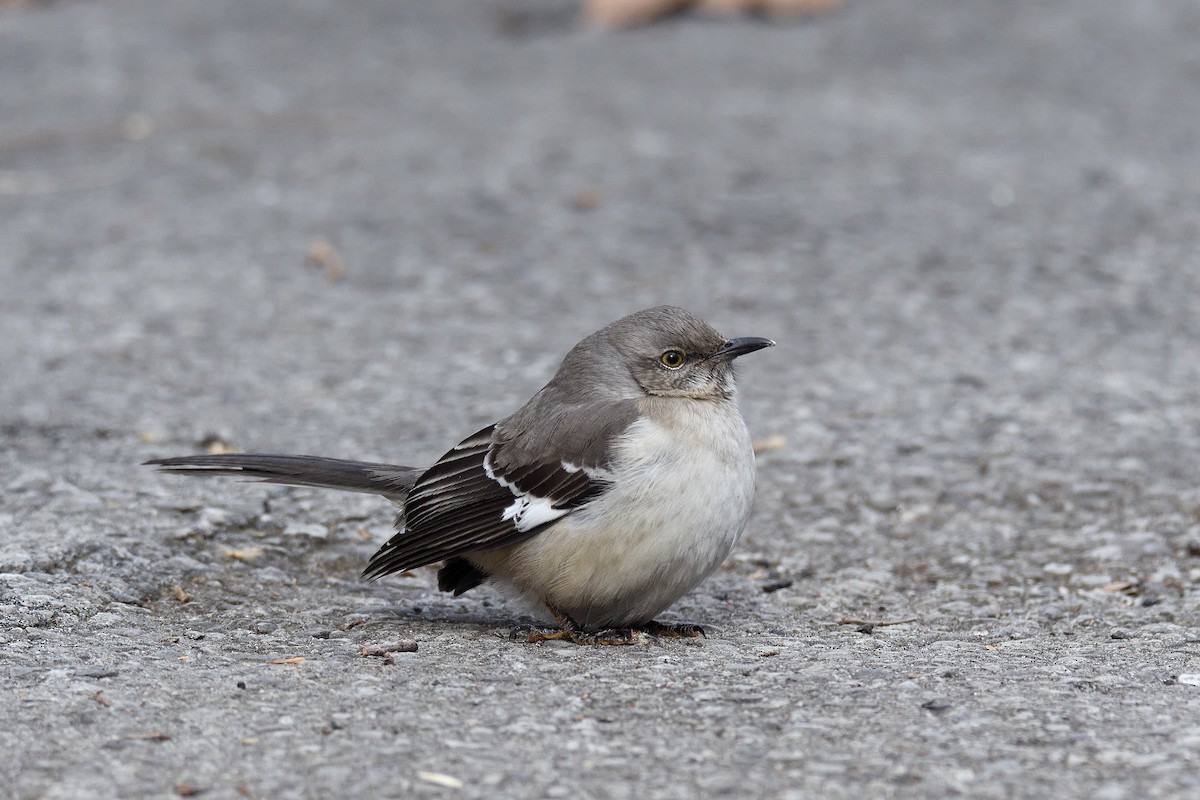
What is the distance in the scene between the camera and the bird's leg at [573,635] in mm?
4816

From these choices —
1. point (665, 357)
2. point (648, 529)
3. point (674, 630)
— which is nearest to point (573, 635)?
point (674, 630)

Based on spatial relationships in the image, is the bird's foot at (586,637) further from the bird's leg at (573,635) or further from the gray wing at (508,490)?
the gray wing at (508,490)

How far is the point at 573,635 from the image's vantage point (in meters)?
4.84

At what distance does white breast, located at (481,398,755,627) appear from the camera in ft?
15.1

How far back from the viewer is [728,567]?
231 inches

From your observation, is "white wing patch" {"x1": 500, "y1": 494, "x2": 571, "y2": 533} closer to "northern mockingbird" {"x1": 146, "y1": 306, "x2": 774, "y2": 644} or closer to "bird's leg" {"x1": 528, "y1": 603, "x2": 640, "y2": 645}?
"northern mockingbird" {"x1": 146, "y1": 306, "x2": 774, "y2": 644}

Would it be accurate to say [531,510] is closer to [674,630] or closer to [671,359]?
[674,630]

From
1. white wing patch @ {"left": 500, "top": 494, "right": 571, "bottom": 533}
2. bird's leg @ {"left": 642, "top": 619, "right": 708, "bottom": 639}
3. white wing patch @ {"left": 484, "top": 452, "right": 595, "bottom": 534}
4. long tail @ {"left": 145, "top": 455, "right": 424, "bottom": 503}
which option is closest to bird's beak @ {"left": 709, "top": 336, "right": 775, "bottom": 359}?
white wing patch @ {"left": 484, "top": 452, "right": 595, "bottom": 534}

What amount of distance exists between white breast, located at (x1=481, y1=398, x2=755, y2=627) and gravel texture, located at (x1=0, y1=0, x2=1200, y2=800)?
0.23 m

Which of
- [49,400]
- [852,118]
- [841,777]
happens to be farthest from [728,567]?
[852,118]

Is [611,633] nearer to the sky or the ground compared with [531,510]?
nearer to the ground

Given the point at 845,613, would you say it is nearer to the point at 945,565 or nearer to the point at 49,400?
the point at 945,565

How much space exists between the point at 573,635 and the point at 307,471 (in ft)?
3.99

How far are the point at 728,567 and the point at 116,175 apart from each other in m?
7.08
